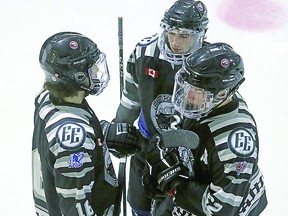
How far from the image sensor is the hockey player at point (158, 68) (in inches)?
89.0

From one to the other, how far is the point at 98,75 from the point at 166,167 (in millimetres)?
435

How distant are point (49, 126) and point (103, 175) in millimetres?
328

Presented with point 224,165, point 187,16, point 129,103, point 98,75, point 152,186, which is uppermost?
point 187,16

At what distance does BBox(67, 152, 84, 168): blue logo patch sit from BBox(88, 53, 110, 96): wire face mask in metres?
0.27

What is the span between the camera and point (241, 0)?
4.52 meters

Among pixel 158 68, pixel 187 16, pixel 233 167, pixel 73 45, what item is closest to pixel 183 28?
pixel 187 16

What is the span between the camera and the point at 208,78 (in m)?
1.81

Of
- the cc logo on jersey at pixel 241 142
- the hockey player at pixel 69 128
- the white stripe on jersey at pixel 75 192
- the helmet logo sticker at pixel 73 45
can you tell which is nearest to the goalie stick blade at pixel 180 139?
the cc logo on jersey at pixel 241 142

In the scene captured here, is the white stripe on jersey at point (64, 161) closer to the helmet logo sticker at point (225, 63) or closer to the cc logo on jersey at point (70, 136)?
the cc logo on jersey at point (70, 136)

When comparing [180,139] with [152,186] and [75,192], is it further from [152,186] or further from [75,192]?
[75,192]

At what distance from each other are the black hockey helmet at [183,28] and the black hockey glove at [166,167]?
1.32 ft

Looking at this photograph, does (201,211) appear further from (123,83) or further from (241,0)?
(241,0)

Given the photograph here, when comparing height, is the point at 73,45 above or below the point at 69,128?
above

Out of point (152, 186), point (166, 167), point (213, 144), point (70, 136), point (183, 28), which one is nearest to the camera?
point (70, 136)
